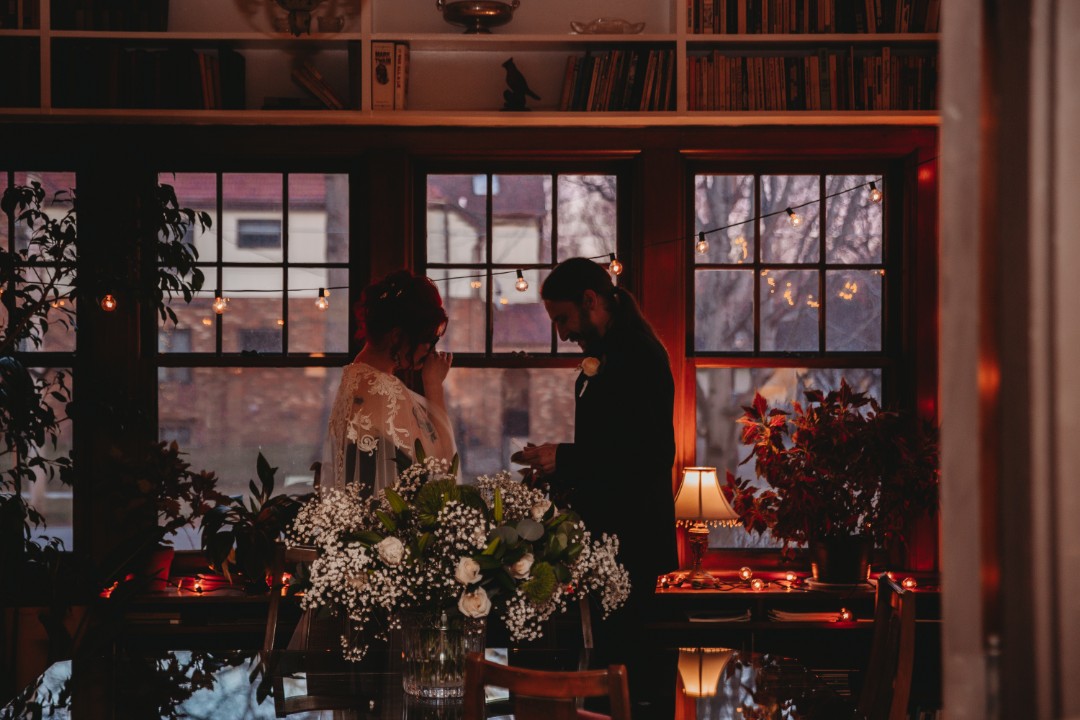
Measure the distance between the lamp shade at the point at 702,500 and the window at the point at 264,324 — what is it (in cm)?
155

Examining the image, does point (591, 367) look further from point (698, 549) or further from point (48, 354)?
point (48, 354)

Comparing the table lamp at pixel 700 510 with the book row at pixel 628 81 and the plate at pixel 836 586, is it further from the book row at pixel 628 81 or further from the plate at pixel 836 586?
the book row at pixel 628 81

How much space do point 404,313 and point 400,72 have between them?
1.44 meters

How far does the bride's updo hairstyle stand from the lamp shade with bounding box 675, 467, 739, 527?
56.6 inches

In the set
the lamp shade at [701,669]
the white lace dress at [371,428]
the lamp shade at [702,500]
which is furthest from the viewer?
the lamp shade at [702,500]

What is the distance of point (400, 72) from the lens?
4492 millimetres

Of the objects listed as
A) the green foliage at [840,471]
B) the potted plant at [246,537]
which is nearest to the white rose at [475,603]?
the potted plant at [246,537]

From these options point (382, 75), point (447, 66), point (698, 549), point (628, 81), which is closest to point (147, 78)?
point (382, 75)

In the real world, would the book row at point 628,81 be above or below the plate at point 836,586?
above

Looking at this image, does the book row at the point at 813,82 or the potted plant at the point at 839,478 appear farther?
the book row at the point at 813,82

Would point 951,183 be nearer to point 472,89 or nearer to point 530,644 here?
point 530,644

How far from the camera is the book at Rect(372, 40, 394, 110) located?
4480mm

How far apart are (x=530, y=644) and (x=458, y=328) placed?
1.88 meters

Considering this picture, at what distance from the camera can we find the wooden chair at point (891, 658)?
2.34m
